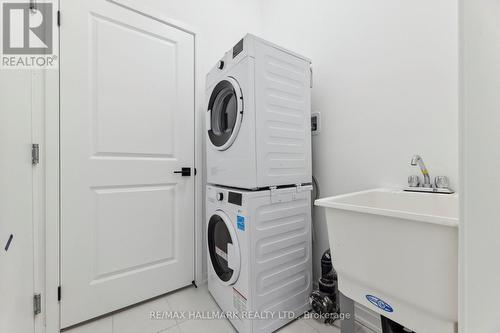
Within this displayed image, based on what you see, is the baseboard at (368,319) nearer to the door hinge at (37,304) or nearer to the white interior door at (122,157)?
the white interior door at (122,157)

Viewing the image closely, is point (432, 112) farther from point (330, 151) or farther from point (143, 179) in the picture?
point (143, 179)

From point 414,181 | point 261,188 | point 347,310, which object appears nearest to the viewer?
point 347,310

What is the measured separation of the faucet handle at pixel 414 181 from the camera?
1.10 m

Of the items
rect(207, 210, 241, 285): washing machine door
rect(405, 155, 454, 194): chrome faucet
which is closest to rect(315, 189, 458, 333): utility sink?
rect(405, 155, 454, 194): chrome faucet

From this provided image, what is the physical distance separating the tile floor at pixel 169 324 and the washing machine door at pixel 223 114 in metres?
1.11

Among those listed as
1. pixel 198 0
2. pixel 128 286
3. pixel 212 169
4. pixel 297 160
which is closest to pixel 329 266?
pixel 297 160

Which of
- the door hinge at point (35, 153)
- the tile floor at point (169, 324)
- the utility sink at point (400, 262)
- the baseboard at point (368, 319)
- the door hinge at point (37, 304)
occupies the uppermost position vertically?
the door hinge at point (35, 153)

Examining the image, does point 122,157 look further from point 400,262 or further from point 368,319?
point 368,319

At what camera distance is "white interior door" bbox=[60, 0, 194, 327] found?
133 centimetres

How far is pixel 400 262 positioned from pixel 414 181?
628 millimetres

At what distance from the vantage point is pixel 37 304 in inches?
46.7

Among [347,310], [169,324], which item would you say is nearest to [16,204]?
[169,324]

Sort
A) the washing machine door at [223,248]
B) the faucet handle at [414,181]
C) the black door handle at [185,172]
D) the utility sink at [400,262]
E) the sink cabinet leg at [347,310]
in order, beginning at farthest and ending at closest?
the black door handle at [185,172]
the washing machine door at [223,248]
the faucet handle at [414,181]
the sink cabinet leg at [347,310]
the utility sink at [400,262]

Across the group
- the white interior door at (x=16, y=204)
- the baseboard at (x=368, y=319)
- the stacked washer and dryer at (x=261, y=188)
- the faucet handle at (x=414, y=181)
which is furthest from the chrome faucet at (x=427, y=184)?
the white interior door at (x=16, y=204)
